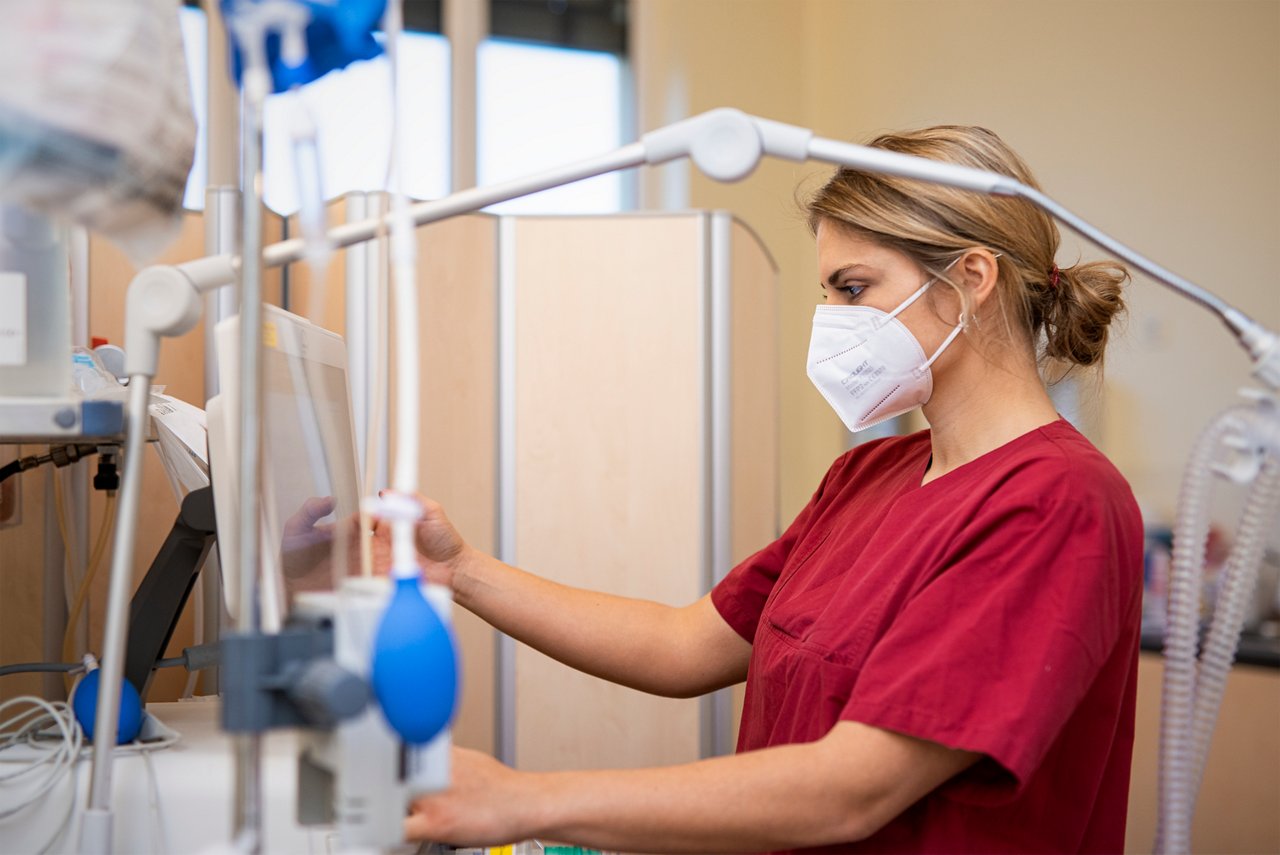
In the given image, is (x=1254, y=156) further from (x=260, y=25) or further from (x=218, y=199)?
(x=260, y=25)

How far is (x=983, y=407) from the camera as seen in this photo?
44.9 inches

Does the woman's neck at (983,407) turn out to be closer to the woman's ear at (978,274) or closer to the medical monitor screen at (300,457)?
the woman's ear at (978,274)

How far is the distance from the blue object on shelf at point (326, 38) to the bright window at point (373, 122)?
1071mm

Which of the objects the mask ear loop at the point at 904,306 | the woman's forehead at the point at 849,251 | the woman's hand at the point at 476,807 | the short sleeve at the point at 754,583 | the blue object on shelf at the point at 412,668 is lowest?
the woman's hand at the point at 476,807

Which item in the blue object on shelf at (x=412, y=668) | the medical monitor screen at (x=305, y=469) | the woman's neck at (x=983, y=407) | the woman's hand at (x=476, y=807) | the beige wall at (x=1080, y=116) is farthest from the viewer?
the beige wall at (x=1080, y=116)

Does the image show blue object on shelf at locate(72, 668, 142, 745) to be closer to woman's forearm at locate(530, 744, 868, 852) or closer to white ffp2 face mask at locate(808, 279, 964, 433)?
woman's forearm at locate(530, 744, 868, 852)

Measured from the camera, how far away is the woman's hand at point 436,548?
1255 mm

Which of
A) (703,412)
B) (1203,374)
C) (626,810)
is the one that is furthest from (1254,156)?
(626,810)

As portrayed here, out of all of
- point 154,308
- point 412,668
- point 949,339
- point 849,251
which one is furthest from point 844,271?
point 412,668

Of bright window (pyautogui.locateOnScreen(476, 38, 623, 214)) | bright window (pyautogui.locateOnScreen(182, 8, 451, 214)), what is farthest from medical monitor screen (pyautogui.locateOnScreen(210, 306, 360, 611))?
bright window (pyautogui.locateOnScreen(476, 38, 623, 214))

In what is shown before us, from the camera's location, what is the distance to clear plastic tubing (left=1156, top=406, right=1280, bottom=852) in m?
0.79

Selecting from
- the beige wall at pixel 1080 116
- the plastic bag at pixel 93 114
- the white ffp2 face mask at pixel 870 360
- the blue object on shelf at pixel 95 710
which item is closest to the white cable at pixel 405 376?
the plastic bag at pixel 93 114

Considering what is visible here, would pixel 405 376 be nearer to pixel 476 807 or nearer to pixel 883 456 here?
pixel 476 807

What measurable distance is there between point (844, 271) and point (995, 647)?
1.53ft
